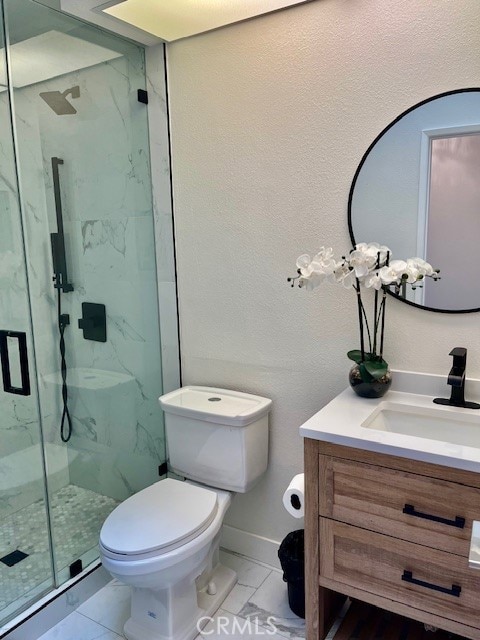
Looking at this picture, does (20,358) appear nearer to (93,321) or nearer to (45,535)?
(93,321)

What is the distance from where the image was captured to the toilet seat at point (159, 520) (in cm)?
157

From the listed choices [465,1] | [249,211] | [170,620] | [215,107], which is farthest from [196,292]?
[465,1]

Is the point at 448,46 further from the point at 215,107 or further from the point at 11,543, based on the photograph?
the point at 11,543

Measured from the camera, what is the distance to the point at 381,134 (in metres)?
1.69

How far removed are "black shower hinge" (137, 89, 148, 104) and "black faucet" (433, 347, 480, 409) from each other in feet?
5.62

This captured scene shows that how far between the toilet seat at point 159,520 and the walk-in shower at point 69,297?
0.51 m

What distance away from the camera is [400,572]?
4.55ft

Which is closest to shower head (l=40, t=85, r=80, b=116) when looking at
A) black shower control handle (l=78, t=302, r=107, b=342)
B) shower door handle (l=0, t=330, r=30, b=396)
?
black shower control handle (l=78, t=302, r=107, b=342)

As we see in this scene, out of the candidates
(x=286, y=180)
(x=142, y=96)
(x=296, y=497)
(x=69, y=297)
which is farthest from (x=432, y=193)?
(x=69, y=297)

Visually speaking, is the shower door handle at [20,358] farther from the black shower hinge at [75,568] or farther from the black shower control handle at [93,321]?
the black shower hinge at [75,568]

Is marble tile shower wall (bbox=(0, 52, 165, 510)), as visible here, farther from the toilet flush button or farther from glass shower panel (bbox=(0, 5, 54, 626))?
the toilet flush button

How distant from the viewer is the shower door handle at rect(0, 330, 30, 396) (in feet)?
5.98

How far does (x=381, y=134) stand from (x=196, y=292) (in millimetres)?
1021

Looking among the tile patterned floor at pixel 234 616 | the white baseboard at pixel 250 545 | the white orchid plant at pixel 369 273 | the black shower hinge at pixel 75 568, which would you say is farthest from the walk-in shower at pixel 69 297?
the white orchid plant at pixel 369 273
